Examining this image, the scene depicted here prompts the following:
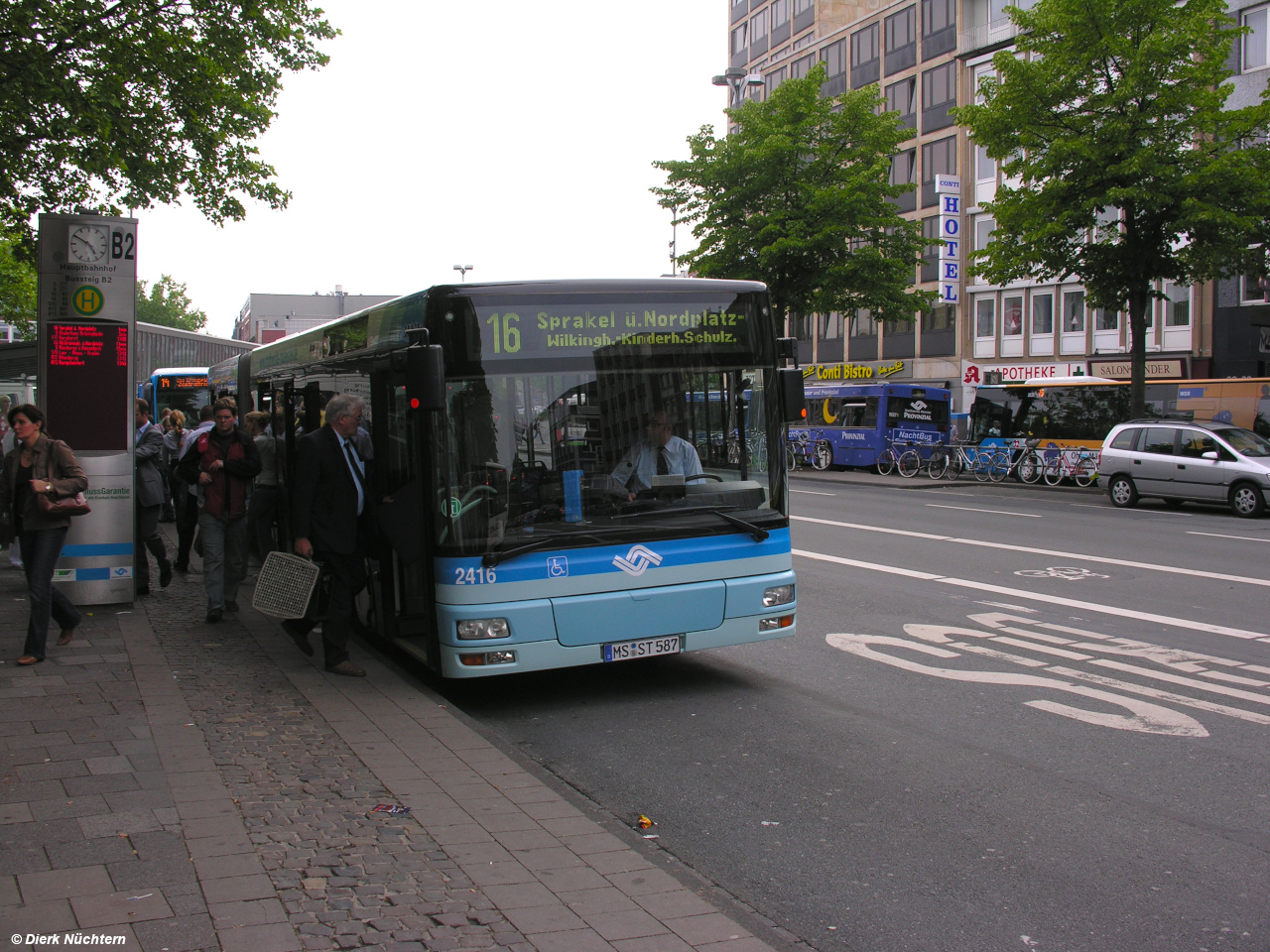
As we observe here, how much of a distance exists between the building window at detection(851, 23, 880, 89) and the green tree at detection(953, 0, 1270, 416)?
108 feet

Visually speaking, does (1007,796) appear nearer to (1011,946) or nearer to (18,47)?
(1011,946)

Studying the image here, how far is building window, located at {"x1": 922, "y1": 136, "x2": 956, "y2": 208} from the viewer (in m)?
51.7

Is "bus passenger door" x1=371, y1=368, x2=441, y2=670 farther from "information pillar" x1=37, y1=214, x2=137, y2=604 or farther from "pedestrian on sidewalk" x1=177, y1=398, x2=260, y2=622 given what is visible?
"information pillar" x1=37, y1=214, x2=137, y2=604

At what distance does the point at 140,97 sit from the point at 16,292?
42.3m

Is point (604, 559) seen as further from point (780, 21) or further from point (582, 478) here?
point (780, 21)

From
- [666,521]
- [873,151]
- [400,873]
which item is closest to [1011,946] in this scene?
[400,873]

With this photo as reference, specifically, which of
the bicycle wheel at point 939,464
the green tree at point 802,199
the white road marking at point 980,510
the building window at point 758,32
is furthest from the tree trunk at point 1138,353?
the building window at point 758,32

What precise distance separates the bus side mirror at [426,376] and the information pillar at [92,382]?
4429mm

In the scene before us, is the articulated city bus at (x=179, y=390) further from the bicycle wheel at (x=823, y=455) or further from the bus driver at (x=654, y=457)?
the bus driver at (x=654, y=457)

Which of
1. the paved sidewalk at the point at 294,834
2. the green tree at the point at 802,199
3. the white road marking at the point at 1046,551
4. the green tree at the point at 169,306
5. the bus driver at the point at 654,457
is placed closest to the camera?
the paved sidewalk at the point at 294,834

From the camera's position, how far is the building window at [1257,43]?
35.2 m

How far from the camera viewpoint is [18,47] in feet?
34.4

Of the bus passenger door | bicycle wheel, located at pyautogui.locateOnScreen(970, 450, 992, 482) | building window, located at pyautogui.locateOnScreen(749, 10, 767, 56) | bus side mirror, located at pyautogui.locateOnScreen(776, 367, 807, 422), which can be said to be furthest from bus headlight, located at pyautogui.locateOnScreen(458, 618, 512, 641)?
building window, located at pyautogui.locateOnScreen(749, 10, 767, 56)

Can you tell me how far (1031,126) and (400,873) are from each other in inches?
957
